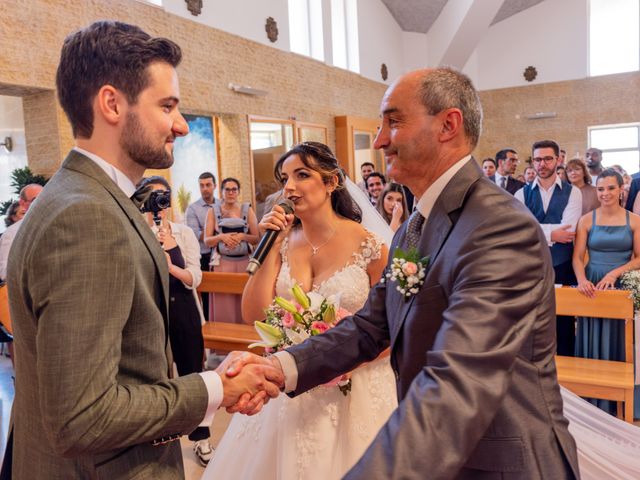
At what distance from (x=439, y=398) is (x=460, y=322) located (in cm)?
17

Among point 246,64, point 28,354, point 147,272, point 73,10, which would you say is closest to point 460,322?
point 147,272

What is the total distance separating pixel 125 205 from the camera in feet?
4.30

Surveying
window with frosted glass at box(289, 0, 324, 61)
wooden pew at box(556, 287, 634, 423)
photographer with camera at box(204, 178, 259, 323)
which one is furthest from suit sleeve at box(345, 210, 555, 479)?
window with frosted glass at box(289, 0, 324, 61)

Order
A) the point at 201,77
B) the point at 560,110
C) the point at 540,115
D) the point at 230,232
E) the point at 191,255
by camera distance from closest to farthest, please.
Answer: the point at 191,255, the point at 230,232, the point at 201,77, the point at 560,110, the point at 540,115

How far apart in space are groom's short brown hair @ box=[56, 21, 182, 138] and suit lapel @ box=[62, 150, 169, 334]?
8 centimetres

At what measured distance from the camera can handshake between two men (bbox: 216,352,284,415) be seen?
4.98ft

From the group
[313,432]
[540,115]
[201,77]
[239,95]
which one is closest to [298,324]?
[313,432]

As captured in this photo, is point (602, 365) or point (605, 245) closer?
point (602, 365)

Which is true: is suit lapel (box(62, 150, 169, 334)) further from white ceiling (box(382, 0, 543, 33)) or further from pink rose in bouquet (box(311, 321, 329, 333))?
white ceiling (box(382, 0, 543, 33))

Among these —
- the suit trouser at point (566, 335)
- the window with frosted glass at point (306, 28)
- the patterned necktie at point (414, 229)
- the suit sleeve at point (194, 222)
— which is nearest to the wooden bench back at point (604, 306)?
the suit trouser at point (566, 335)

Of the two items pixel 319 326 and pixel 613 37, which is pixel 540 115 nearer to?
pixel 613 37

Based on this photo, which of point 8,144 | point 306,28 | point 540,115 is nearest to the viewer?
point 8,144

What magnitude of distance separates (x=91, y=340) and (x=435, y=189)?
3.19ft

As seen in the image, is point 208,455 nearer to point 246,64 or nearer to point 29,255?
point 29,255
